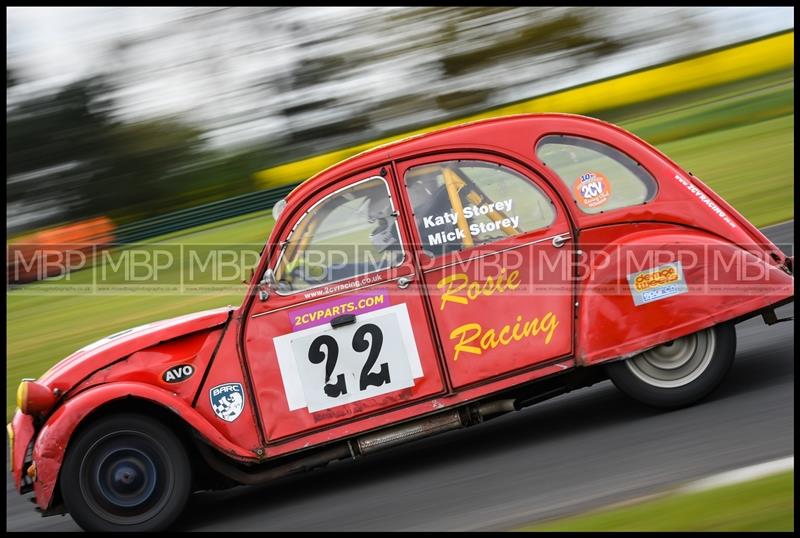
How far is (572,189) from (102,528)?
374 centimetres

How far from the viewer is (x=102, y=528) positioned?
5.60m

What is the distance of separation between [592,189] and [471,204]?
0.81 meters

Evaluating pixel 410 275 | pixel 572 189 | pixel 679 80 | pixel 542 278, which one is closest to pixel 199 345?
pixel 410 275

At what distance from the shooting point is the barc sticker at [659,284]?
575 cm

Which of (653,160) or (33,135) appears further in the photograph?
(33,135)

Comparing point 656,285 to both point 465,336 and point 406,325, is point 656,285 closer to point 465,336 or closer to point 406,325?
point 465,336

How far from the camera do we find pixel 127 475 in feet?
18.6

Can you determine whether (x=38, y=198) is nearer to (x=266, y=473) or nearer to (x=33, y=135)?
(x=33, y=135)

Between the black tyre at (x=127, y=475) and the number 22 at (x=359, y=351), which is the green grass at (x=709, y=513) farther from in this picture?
the black tyre at (x=127, y=475)

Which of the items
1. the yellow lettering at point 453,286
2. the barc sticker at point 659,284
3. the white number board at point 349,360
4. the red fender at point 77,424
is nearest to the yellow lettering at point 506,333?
the yellow lettering at point 453,286

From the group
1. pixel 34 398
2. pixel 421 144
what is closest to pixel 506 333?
pixel 421 144

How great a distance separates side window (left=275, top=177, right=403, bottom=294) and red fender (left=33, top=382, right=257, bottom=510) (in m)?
1.00

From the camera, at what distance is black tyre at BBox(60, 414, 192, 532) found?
5605 mm

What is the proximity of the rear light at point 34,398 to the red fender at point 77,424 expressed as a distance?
135 millimetres
